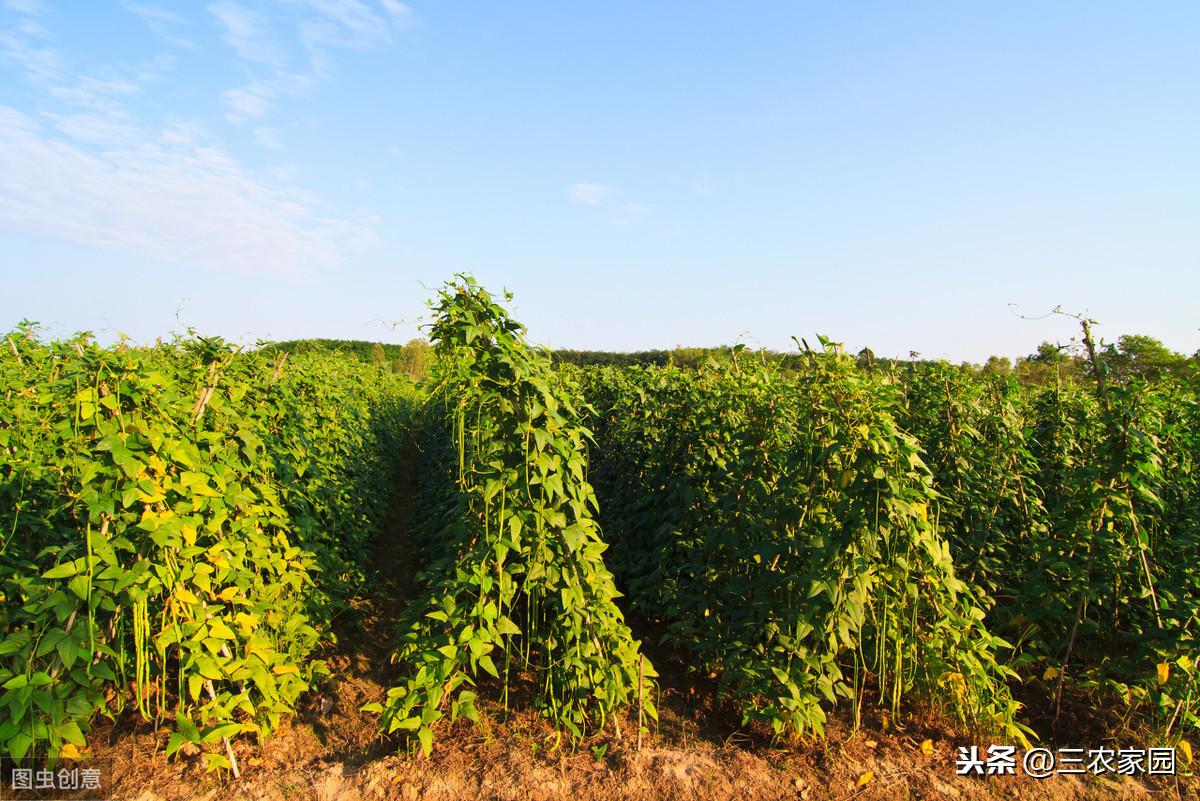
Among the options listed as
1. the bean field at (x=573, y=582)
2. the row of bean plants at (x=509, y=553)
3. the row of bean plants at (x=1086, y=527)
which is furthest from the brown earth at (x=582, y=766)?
the row of bean plants at (x=1086, y=527)

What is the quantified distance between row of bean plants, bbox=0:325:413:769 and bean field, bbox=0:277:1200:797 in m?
0.02

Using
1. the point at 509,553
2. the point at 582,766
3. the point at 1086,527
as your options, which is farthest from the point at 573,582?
the point at 1086,527

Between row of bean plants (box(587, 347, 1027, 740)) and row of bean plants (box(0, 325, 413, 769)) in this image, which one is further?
row of bean plants (box(587, 347, 1027, 740))

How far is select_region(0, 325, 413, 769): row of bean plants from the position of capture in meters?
2.67

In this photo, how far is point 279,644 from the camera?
3.57 meters

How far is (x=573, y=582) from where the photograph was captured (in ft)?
10.9

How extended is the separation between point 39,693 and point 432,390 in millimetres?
2021

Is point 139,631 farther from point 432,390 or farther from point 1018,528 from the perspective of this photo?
point 1018,528

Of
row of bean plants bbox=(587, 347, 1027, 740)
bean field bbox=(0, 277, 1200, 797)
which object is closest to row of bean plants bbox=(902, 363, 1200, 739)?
bean field bbox=(0, 277, 1200, 797)

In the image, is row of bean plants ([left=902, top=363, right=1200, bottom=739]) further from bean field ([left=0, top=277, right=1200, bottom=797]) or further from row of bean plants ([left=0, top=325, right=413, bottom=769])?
row of bean plants ([left=0, top=325, right=413, bottom=769])

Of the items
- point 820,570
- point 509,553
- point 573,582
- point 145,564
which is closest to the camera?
point 145,564

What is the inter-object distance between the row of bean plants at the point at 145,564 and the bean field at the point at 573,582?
0.06 feet

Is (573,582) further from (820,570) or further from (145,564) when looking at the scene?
(145,564)

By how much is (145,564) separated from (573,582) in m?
1.87
